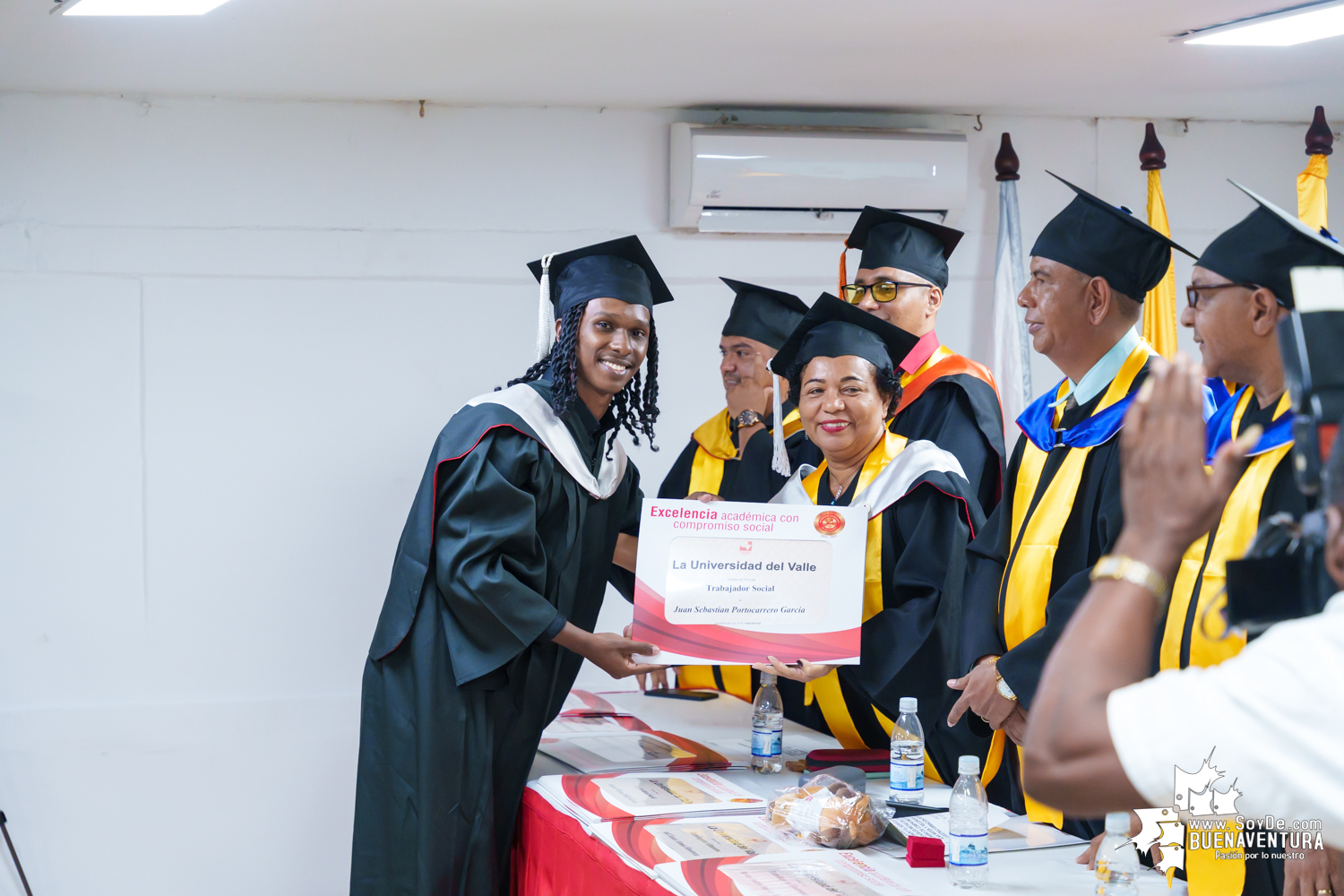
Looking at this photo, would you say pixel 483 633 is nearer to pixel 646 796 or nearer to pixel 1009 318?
pixel 646 796

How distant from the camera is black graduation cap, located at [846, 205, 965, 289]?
3.78m

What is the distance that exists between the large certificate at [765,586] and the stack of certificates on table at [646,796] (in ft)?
0.92

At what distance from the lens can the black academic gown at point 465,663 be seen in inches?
110

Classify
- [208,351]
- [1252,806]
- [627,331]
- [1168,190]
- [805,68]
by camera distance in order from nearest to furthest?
[1252,806], [627,331], [805,68], [208,351], [1168,190]

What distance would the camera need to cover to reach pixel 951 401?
351 centimetres

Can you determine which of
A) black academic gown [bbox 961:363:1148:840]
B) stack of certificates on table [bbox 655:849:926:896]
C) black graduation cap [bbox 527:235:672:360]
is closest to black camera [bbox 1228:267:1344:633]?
stack of certificates on table [bbox 655:849:926:896]

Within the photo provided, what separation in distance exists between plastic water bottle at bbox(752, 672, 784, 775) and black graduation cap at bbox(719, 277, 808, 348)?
1.54m

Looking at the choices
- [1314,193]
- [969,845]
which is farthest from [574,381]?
[1314,193]

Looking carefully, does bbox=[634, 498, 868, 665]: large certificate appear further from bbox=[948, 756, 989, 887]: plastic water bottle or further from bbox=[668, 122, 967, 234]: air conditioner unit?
bbox=[668, 122, 967, 234]: air conditioner unit

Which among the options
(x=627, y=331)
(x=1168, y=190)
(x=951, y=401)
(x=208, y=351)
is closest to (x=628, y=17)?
(x=627, y=331)

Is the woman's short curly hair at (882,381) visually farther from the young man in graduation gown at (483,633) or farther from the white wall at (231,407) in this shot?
the white wall at (231,407)

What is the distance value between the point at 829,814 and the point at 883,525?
89 cm

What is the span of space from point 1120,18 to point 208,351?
355 centimetres

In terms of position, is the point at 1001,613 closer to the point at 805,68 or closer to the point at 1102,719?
the point at 1102,719
